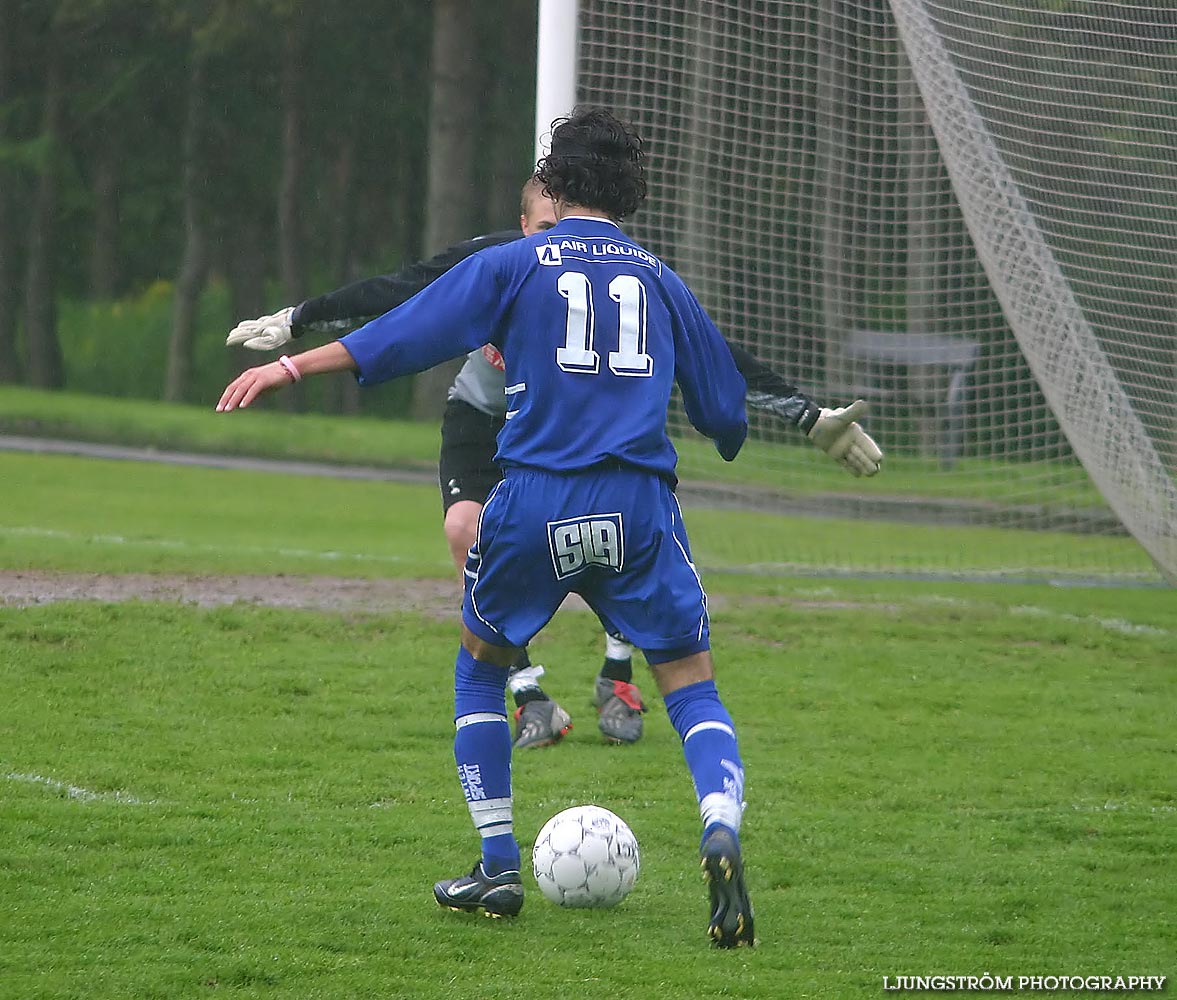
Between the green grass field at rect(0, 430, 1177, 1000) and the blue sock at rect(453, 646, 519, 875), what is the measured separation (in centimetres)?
20

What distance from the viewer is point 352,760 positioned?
5.87 meters

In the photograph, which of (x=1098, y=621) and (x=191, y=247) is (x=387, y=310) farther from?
(x=191, y=247)

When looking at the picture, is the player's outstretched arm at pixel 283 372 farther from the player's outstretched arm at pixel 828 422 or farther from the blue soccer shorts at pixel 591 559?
the player's outstretched arm at pixel 828 422

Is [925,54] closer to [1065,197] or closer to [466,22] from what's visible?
[1065,197]

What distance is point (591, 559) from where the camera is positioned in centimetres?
389

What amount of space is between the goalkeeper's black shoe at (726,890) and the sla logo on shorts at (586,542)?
2.30ft

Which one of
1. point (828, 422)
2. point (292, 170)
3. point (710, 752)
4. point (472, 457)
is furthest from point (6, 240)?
point (710, 752)

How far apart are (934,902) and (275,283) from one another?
30.1m

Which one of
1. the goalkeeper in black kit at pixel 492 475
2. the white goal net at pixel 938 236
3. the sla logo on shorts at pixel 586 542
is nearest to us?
the sla logo on shorts at pixel 586 542

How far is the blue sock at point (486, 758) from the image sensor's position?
413 centimetres

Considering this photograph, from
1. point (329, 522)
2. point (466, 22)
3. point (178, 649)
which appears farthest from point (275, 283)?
point (178, 649)

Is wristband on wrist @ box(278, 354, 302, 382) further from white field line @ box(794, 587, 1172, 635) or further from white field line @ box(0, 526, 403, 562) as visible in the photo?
white field line @ box(0, 526, 403, 562)

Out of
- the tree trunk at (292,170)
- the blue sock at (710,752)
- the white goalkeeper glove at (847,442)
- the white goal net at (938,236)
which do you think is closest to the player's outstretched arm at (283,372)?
the blue sock at (710,752)

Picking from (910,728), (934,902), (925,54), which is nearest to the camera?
(934,902)
